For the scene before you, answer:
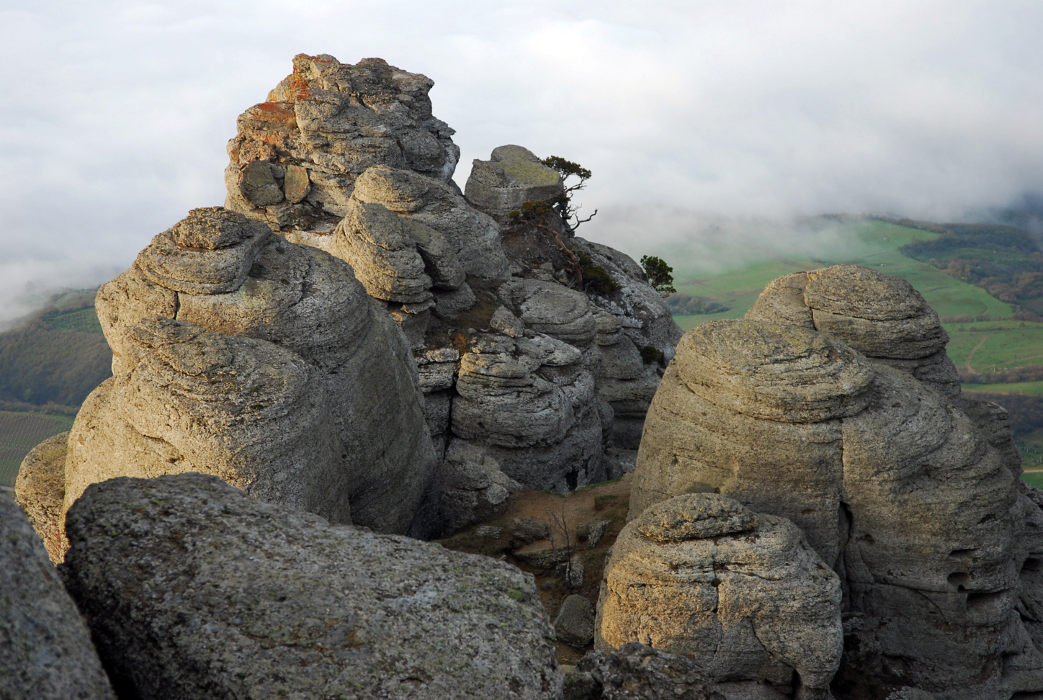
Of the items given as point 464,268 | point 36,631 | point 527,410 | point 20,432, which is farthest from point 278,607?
point 20,432

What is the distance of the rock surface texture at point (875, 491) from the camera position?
23.3 metres

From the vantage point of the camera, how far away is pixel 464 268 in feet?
146

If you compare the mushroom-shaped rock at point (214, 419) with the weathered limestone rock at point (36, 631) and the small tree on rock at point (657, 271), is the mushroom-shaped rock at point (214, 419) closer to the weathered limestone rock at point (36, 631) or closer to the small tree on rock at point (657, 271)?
the weathered limestone rock at point (36, 631)

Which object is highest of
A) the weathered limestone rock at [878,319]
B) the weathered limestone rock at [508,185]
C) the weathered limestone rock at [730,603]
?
the weathered limestone rock at [508,185]

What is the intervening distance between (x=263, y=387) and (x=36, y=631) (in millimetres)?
13395

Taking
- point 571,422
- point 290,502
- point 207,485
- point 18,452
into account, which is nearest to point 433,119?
point 571,422

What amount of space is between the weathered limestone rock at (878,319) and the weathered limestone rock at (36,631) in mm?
25111

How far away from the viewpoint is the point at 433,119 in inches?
2254

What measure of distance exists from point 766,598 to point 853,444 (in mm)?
5252

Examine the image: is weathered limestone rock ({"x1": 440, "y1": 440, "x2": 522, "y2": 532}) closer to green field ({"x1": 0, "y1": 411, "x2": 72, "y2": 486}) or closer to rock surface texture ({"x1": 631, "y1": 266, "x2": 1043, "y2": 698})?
rock surface texture ({"x1": 631, "y1": 266, "x2": 1043, "y2": 698})

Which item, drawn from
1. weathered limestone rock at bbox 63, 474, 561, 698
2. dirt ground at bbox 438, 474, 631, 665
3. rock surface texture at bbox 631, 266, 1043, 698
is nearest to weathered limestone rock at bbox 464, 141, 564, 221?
dirt ground at bbox 438, 474, 631, 665

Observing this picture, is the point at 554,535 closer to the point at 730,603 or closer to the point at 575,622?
the point at 575,622

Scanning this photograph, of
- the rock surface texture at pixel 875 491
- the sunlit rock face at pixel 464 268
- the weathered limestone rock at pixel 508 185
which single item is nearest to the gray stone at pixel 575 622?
the rock surface texture at pixel 875 491

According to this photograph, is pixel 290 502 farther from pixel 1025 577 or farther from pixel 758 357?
pixel 1025 577
